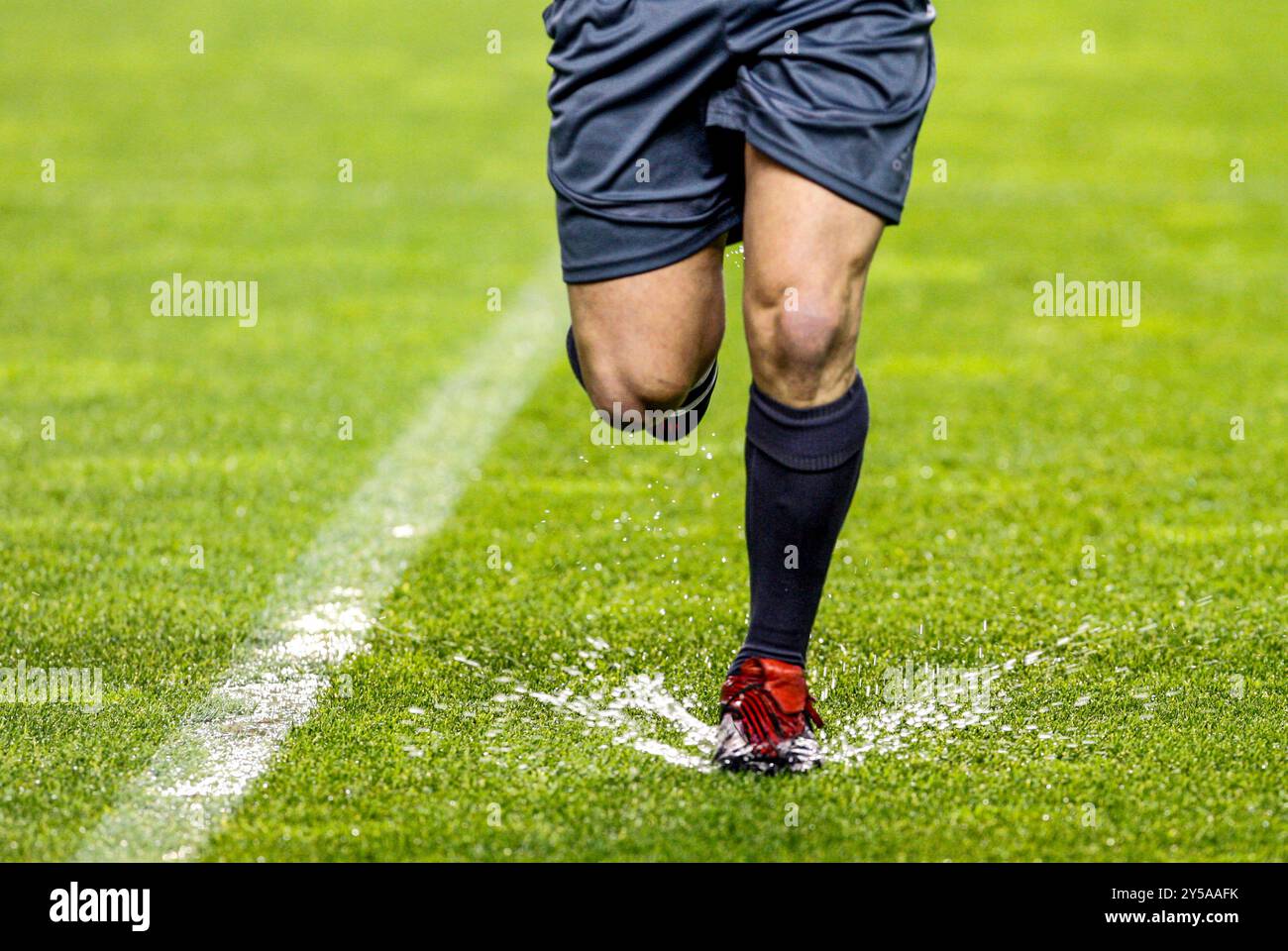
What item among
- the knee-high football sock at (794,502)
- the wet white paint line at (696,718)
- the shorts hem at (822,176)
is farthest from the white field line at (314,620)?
the shorts hem at (822,176)

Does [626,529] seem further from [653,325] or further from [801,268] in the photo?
[801,268]

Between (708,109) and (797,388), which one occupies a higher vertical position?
(708,109)

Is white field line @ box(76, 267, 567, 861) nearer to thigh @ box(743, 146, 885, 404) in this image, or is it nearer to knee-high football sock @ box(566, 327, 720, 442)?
knee-high football sock @ box(566, 327, 720, 442)

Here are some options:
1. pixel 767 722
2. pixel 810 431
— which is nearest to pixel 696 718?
pixel 767 722

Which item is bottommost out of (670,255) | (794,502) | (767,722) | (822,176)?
(767,722)

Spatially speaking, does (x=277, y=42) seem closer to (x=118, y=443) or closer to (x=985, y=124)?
(x=985, y=124)

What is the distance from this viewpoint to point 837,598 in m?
3.76

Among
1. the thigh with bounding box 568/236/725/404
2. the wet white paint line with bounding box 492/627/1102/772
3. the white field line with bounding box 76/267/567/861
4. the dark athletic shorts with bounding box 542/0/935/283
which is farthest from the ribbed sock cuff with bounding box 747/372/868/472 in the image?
the white field line with bounding box 76/267/567/861

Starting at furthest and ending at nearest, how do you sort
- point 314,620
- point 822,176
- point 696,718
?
point 314,620 < point 696,718 < point 822,176

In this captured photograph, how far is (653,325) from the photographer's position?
3.08 m

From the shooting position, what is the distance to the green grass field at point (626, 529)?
2.76 meters

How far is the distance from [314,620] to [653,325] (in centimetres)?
106
